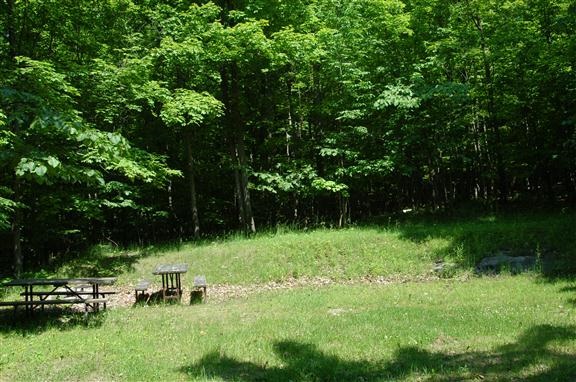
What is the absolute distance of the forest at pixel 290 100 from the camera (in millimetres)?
17359

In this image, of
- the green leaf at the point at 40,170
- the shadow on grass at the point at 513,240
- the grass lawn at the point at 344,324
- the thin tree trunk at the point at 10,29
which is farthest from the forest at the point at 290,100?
the green leaf at the point at 40,170

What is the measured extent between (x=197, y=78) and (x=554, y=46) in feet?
44.8

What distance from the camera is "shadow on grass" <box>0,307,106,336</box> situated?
1057 cm

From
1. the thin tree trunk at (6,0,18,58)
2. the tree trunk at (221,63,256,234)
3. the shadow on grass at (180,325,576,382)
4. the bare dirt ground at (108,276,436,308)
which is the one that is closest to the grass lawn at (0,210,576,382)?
the shadow on grass at (180,325,576,382)

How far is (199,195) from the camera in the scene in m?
24.3

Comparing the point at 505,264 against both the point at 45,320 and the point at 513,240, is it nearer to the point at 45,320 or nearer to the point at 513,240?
the point at 513,240

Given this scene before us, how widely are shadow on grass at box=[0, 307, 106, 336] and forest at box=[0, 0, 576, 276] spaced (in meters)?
4.35

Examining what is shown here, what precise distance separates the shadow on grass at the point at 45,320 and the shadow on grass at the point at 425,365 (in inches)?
184

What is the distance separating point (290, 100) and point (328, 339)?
51.6ft

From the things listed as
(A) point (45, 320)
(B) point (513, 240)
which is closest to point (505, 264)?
(B) point (513, 240)

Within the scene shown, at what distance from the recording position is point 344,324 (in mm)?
9164

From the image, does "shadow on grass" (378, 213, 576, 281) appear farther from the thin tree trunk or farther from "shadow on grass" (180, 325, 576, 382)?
the thin tree trunk

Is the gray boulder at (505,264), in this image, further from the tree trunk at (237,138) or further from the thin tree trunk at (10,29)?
the thin tree trunk at (10,29)

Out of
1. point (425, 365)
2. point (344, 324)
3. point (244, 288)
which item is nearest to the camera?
point (425, 365)
